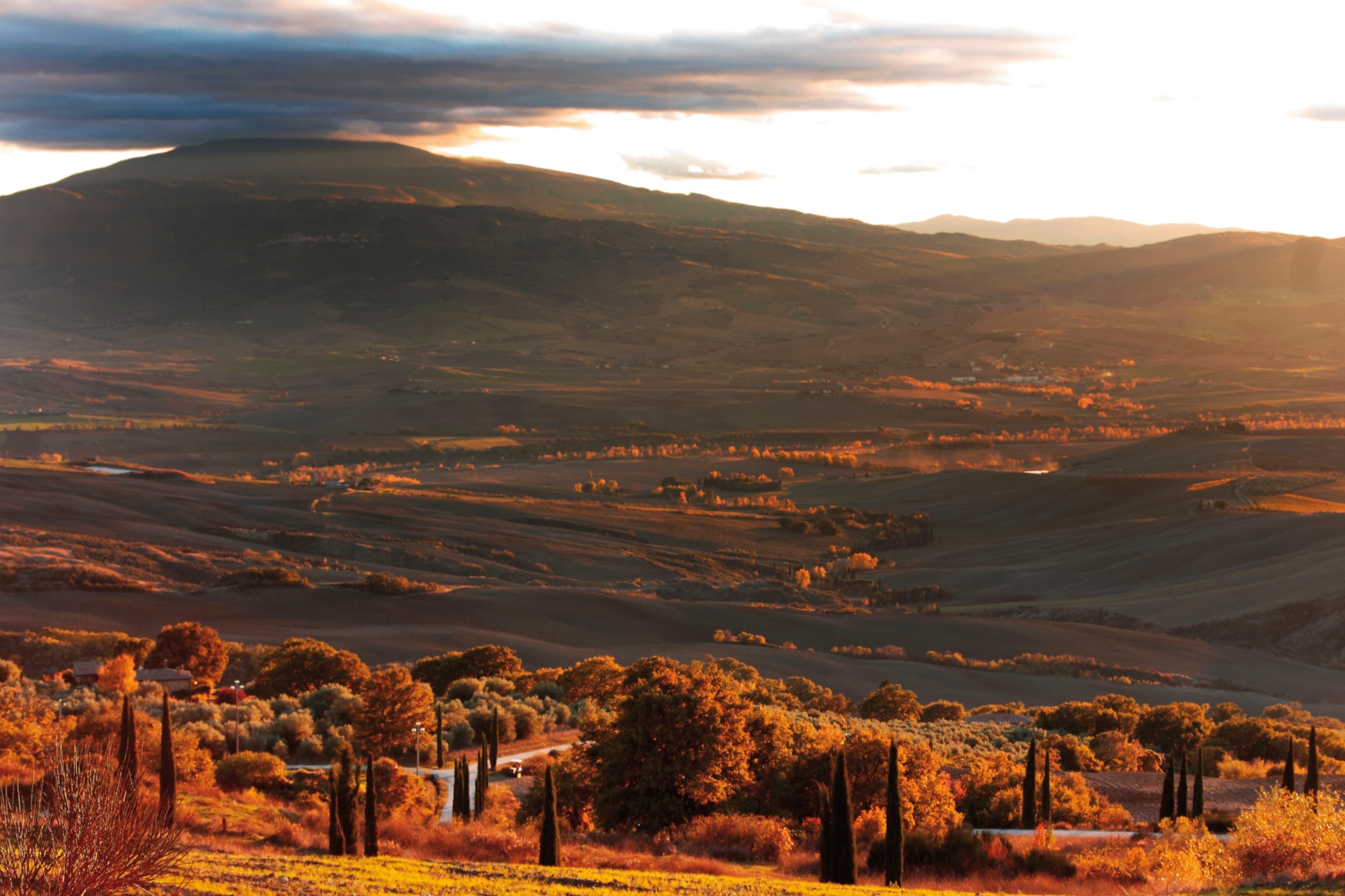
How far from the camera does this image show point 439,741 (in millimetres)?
26906

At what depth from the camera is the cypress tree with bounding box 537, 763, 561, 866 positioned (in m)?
16.4

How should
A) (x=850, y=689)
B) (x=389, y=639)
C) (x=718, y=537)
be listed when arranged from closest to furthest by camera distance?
(x=850, y=689), (x=389, y=639), (x=718, y=537)

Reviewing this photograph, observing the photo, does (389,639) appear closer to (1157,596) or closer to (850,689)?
(850,689)

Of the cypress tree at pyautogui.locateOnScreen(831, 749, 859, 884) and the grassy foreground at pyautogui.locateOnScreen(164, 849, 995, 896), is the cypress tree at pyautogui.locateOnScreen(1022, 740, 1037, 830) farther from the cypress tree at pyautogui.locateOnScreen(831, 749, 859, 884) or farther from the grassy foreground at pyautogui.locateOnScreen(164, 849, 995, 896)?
Answer: the grassy foreground at pyautogui.locateOnScreen(164, 849, 995, 896)

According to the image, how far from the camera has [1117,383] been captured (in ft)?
532

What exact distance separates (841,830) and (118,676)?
24.7 metres

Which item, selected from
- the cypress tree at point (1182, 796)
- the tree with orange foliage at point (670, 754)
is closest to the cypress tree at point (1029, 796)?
the cypress tree at point (1182, 796)

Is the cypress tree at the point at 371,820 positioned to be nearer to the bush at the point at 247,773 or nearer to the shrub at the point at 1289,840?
the bush at the point at 247,773

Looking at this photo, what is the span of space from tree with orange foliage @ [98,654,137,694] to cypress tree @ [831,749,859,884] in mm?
23659

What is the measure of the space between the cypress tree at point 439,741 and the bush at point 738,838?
8.30 meters

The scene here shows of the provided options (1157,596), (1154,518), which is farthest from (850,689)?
(1154,518)

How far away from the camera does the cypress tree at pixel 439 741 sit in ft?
88.2

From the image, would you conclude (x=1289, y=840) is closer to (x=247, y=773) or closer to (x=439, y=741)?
(x=439, y=741)

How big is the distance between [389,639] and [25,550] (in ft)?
63.5
